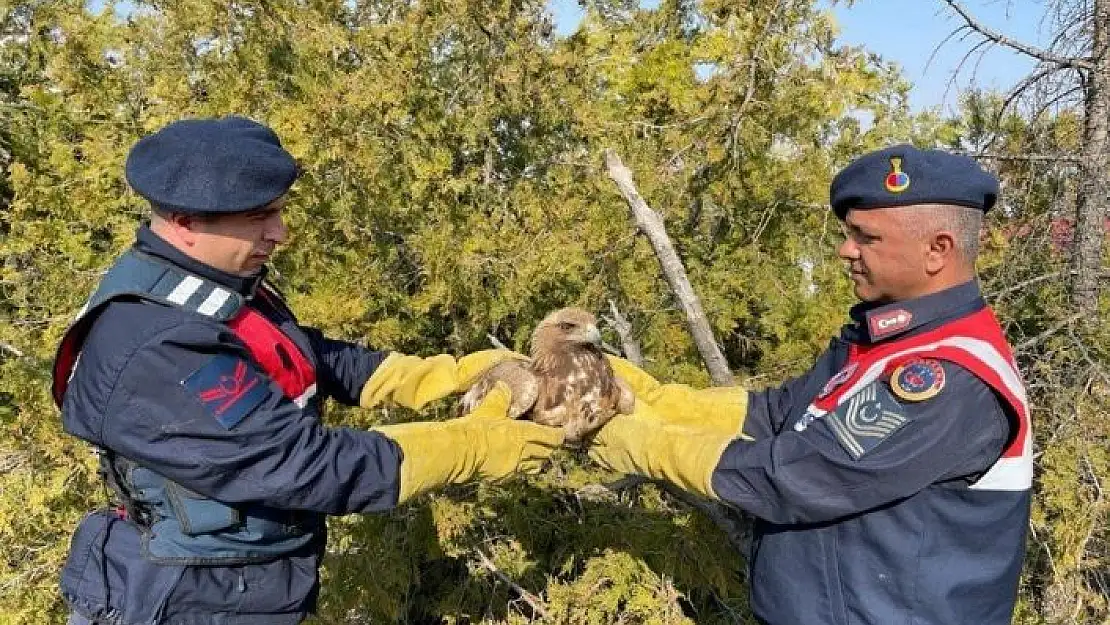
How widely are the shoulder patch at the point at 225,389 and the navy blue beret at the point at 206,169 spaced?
41 cm

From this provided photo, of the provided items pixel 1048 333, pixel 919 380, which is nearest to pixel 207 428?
pixel 919 380

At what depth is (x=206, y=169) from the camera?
2.08 meters

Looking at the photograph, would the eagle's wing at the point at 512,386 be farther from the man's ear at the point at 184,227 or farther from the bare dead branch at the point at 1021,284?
the bare dead branch at the point at 1021,284

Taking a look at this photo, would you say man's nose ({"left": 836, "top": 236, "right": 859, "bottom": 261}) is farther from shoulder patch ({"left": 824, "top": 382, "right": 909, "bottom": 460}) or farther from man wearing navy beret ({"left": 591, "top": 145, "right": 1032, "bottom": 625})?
shoulder patch ({"left": 824, "top": 382, "right": 909, "bottom": 460})

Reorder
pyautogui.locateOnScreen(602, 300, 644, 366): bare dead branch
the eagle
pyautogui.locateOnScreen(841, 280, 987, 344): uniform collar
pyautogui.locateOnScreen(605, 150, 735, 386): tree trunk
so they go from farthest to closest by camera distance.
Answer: pyautogui.locateOnScreen(602, 300, 644, 366): bare dead branch < pyautogui.locateOnScreen(605, 150, 735, 386): tree trunk < the eagle < pyautogui.locateOnScreen(841, 280, 987, 344): uniform collar

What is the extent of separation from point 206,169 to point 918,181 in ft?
6.25

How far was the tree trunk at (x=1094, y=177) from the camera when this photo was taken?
4.32m

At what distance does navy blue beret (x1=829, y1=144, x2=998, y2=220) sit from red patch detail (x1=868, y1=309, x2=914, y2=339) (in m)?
0.30

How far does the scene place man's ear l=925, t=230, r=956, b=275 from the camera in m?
2.19

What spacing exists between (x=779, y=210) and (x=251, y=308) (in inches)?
149

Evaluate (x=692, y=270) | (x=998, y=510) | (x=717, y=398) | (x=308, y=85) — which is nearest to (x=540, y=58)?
(x=308, y=85)

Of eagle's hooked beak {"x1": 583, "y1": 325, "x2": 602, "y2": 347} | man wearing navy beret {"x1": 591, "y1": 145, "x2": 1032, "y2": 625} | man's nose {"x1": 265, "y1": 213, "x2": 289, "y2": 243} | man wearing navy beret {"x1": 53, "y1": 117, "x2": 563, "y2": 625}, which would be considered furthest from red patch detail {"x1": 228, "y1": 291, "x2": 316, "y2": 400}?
man wearing navy beret {"x1": 591, "y1": 145, "x2": 1032, "y2": 625}

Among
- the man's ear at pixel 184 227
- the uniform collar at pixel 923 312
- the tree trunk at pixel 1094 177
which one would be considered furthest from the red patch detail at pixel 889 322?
the tree trunk at pixel 1094 177

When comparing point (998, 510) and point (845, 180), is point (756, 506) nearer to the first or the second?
point (998, 510)
